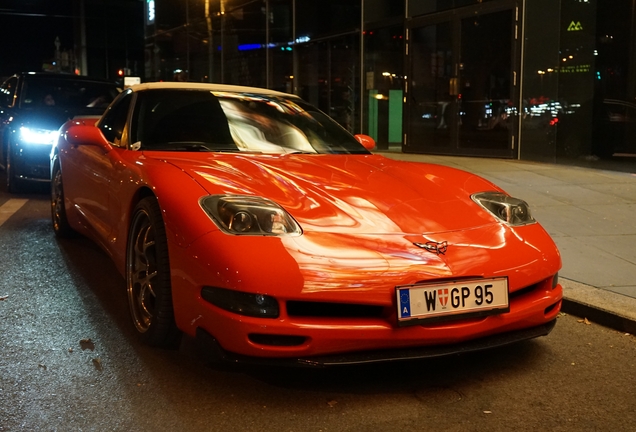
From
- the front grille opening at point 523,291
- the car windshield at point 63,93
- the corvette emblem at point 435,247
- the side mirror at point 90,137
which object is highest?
the car windshield at point 63,93

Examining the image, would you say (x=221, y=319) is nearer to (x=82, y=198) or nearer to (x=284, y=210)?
(x=284, y=210)

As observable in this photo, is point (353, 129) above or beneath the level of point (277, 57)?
beneath

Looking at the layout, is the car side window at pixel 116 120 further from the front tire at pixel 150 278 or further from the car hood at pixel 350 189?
the front tire at pixel 150 278

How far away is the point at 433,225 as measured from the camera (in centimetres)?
353

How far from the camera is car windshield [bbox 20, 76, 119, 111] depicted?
10289 mm

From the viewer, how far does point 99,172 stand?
4.96 m

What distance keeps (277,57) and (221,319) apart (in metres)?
20.3

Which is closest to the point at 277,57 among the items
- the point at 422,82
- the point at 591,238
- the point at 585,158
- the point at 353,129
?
the point at 353,129

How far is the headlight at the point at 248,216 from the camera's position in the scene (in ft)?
10.7

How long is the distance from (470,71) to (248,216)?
11858mm

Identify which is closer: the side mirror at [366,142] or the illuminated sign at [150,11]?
the side mirror at [366,142]

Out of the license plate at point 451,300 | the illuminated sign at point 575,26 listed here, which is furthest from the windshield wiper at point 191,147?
the illuminated sign at point 575,26

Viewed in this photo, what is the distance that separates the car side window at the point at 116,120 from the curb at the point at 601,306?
2986mm

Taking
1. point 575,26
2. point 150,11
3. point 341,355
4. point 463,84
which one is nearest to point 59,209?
point 341,355
